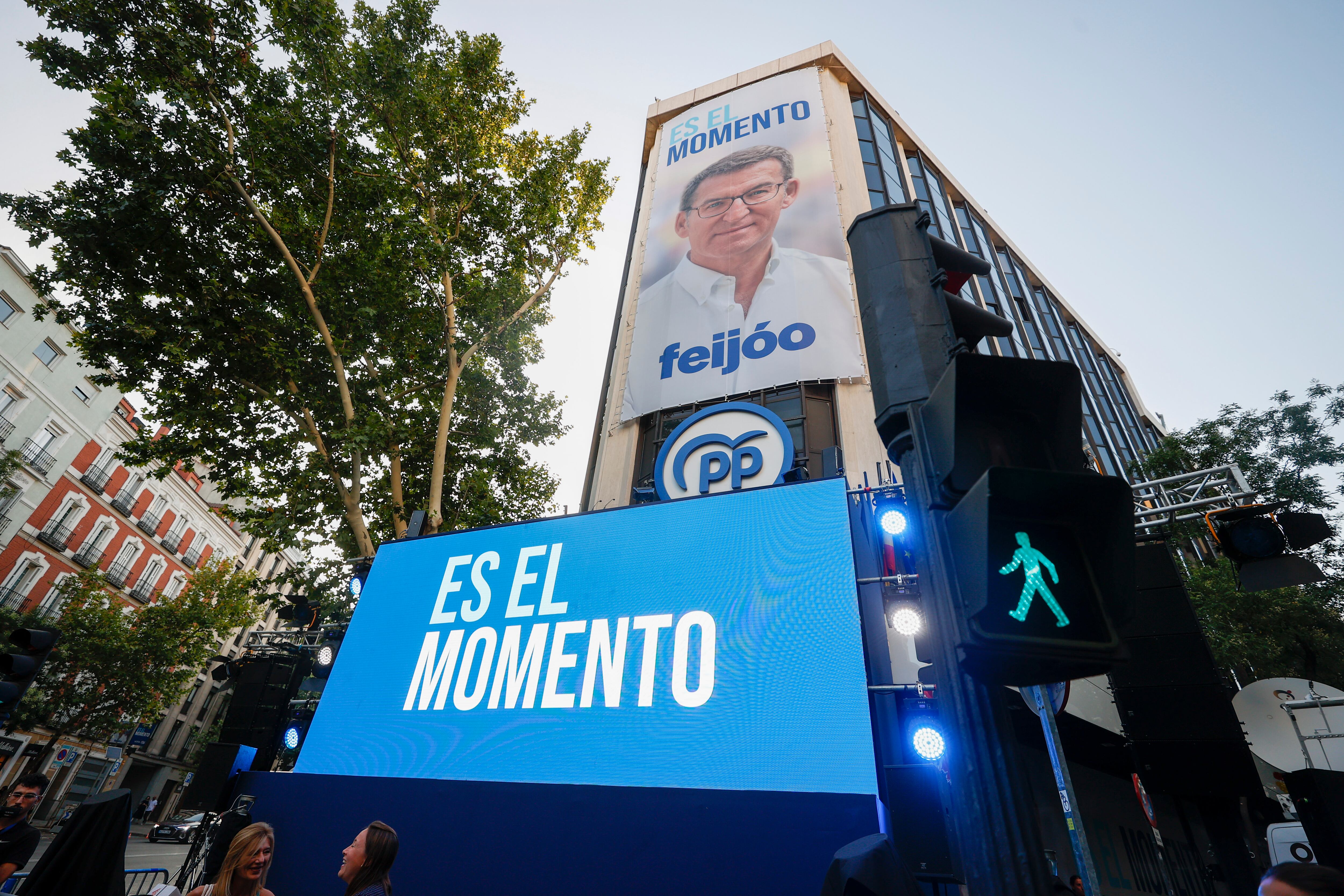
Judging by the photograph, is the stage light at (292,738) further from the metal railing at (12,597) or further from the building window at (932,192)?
the metal railing at (12,597)

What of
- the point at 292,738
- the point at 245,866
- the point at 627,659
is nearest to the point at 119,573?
the point at 292,738

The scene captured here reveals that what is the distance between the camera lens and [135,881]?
12.6m

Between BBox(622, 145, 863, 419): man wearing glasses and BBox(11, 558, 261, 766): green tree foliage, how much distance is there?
1830 cm

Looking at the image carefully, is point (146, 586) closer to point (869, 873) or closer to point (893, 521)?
point (893, 521)

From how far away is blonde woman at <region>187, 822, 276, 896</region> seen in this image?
3.85 metres

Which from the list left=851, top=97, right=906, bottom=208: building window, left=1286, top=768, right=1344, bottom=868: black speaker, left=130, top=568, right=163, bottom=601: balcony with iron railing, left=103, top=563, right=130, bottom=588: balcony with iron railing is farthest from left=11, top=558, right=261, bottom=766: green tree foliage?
left=1286, top=768, right=1344, bottom=868: black speaker

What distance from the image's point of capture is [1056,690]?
3.76 m

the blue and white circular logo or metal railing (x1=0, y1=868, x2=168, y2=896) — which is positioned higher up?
the blue and white circular logo

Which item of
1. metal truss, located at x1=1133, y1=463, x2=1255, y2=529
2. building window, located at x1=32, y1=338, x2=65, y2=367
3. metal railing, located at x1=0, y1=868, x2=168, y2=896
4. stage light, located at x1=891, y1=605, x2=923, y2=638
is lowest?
metal railing, located at x1=0, y1=868, x2=168, y2=896

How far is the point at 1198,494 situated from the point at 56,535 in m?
40.8

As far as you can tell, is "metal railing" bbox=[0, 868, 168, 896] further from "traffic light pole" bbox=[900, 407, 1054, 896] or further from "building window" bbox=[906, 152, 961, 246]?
"building window" bbox=[906, 152, 961, 246]

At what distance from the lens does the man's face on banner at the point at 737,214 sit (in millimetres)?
15688

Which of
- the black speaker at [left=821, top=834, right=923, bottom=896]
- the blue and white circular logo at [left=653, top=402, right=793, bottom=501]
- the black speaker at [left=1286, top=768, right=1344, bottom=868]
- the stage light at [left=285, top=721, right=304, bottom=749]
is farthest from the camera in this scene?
the blue and white circular logo at [left=653, top=402, right=793, bottom=501]

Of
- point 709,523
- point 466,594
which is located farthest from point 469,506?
point 709,523
